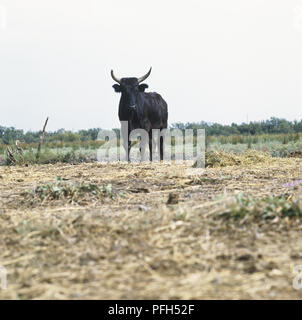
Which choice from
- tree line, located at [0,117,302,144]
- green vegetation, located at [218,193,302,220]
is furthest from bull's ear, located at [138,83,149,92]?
tree line, located at [0,117,302,144]

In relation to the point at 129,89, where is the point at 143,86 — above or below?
above

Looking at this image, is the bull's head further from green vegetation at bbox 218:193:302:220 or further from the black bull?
green vegetation at bbox 218:193:302:220

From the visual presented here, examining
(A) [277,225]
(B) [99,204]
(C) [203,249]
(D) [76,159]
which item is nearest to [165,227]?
(C) [203,249]

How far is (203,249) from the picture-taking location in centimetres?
300

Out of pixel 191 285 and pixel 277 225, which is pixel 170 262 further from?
pixel 277 225

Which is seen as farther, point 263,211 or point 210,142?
point 210,142

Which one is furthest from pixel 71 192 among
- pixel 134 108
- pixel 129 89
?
pixel 129 89

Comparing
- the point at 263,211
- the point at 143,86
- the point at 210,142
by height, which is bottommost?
the point at 263,211

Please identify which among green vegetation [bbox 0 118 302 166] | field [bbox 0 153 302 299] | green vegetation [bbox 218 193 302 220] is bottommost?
field [bbox 0 153 302 299]

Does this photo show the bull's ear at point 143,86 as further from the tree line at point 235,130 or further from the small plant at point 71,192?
the tree line at point 235,130

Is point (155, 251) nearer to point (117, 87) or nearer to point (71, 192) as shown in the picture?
point (71, 192)

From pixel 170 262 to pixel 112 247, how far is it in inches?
17.8
